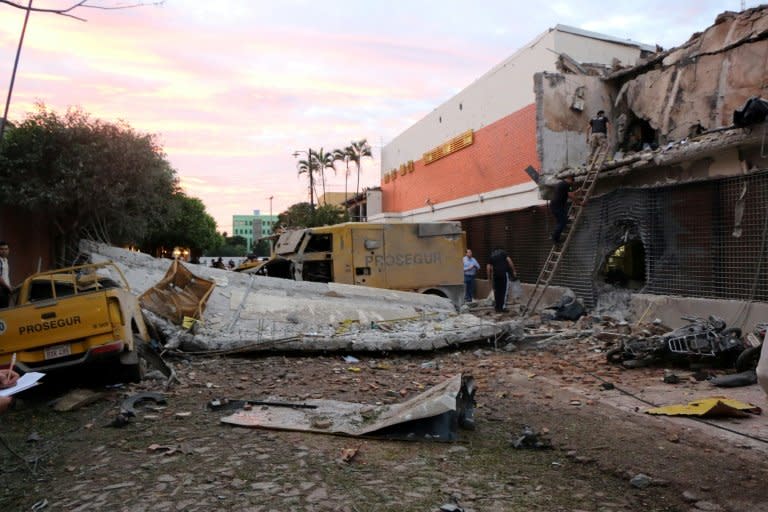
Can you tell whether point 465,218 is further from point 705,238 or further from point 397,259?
point 705,238

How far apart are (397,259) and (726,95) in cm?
716

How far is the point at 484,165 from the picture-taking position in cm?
2039

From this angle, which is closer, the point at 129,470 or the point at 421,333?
the point at 129,470

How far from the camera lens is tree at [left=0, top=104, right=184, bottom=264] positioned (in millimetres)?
13133

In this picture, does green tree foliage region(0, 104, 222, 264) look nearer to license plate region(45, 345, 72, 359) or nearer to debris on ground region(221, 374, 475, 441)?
license plate region(45, 345, 72, 359)

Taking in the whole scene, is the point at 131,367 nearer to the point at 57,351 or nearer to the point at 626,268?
the point at 57,351

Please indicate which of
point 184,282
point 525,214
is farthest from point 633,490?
point 525,214

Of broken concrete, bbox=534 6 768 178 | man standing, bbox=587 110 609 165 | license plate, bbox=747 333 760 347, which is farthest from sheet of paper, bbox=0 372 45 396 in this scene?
man standing, bbox=587 110 609 165

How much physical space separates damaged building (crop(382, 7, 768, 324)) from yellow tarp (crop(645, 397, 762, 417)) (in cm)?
354

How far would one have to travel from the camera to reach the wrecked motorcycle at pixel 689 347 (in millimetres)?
7137

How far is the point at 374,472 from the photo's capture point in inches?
151

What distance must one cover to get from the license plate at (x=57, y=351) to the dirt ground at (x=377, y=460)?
1.61 feet

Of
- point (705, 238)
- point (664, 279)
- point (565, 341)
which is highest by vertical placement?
point (705, 238)

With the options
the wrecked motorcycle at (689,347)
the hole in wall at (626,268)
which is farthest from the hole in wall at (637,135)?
the wrecked motorcycle at (689,347)
